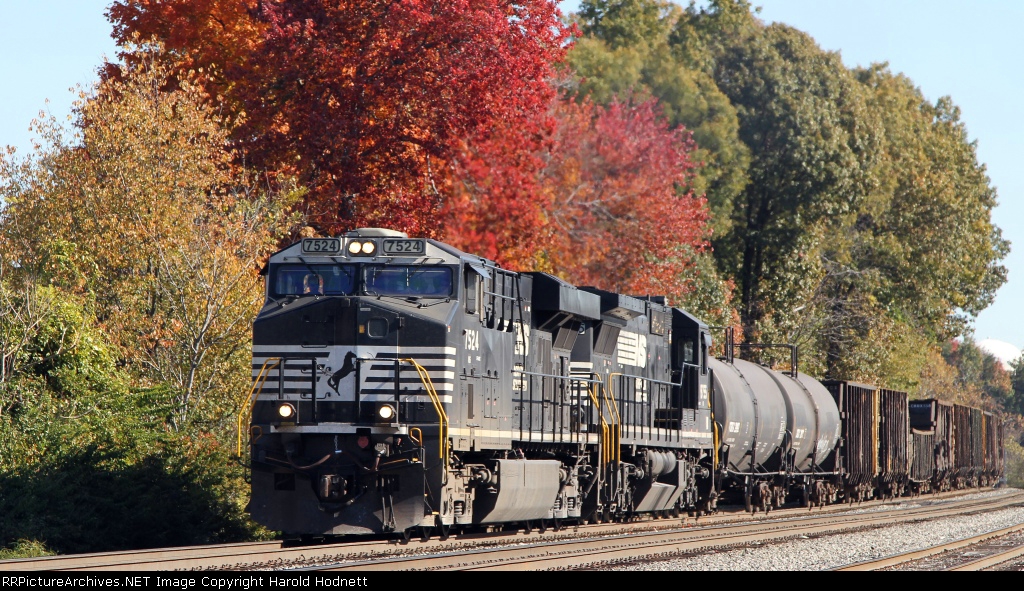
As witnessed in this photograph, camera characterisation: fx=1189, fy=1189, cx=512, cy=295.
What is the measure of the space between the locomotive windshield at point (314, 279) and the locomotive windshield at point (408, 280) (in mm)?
237

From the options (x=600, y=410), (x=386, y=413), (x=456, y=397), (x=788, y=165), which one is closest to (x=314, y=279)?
(x=386, y=413)

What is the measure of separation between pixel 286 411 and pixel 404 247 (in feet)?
7.63

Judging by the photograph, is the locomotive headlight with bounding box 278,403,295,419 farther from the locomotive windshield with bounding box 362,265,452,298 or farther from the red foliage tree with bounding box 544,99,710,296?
the red foliage tree with bounding box 544,99,710,296

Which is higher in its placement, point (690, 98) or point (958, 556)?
point (690, 98)

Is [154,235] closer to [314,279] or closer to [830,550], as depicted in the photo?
[314,279]

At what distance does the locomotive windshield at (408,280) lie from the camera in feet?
45.6

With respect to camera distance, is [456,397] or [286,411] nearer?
[286,411]

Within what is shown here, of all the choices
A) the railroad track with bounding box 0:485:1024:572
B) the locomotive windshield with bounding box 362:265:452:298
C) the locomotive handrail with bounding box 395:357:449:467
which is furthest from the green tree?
the locomotive handrail with bounding box 395:357:449:467

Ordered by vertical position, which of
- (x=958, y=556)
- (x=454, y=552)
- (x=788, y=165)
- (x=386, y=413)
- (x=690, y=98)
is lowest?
(x=958, y=556)

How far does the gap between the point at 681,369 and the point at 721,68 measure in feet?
96.7

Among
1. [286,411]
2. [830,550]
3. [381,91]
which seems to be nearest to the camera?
[286,411]

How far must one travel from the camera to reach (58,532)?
48.0 ft

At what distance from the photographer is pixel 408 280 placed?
14.0 meters

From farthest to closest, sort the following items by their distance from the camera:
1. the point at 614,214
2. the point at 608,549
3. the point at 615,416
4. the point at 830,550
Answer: the point at 614,214, the point at 615,416, the point at 830,550, the point at 608,549
